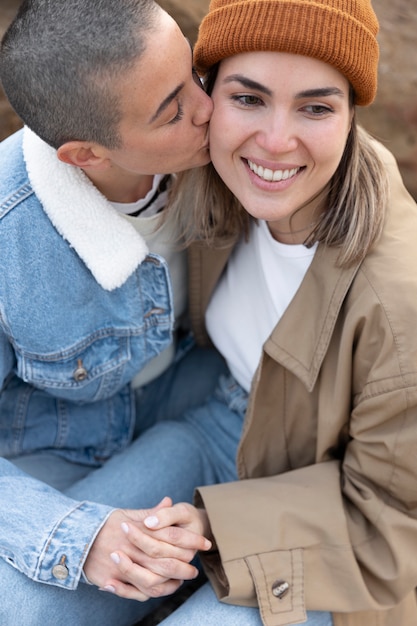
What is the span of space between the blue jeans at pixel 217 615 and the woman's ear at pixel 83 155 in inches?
41.5

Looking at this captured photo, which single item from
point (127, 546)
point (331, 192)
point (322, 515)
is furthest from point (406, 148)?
point (127, 546)

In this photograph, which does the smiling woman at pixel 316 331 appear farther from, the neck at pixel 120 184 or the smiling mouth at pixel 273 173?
the neck at pixel 120 184

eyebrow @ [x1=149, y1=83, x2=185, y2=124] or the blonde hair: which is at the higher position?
eyebrow @ [x1=149, y1=83, x2=185, y2=124]

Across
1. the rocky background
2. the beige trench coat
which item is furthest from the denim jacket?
the rocky background

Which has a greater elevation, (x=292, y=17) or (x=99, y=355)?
(x=292, y=17)

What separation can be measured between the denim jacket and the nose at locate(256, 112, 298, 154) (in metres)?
0.43

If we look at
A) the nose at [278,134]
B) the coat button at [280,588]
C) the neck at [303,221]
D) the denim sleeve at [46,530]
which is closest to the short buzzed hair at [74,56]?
the nose at [278,134]

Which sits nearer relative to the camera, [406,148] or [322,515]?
[322,515]

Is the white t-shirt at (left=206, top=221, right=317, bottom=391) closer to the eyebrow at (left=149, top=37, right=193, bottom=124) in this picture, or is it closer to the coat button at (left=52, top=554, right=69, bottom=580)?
the eyebrow at (left=149, top=37, right=193, bottom=124)

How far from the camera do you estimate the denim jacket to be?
195 centimetres

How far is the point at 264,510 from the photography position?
1980 mm

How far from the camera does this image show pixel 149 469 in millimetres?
2281

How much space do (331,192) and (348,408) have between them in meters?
0.52

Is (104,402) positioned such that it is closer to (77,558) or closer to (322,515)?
(77,558)
